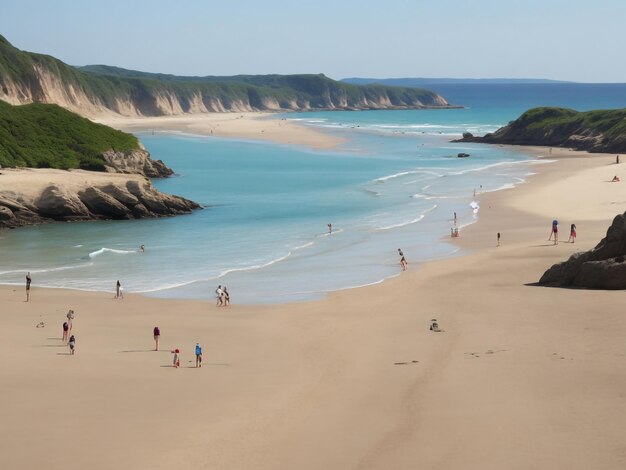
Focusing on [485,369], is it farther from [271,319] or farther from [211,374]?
[271,319]

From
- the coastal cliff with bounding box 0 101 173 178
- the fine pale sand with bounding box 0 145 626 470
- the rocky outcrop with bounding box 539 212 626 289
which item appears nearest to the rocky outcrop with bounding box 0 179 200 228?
the coastal cliff with bounding box 0 101 173 178

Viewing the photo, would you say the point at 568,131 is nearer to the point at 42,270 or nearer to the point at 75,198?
the point at 75,198

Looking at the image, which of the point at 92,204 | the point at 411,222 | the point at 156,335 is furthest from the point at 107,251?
the point at 156,335

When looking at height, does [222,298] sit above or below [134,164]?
below

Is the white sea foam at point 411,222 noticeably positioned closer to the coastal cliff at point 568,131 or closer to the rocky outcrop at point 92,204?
the rocky outcrop at point 92,204

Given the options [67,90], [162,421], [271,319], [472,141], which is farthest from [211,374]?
[67,90]

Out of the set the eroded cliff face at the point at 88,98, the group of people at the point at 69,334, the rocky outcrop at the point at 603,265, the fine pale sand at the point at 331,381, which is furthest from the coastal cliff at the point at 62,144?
the eroded cliff face at the point at 88,98
